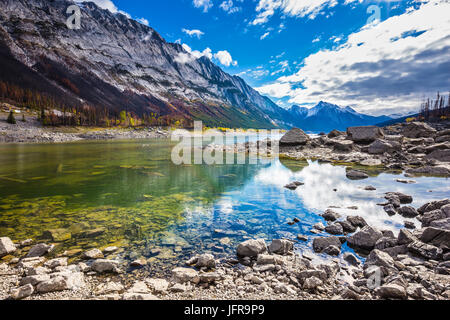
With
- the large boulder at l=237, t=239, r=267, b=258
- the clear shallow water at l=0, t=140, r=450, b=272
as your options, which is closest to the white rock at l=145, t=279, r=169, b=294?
the clear shallow water at l=0, t=140, r=450, b=272

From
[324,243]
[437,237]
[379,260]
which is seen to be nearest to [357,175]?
[437,237]

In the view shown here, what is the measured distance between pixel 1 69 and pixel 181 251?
253245mm

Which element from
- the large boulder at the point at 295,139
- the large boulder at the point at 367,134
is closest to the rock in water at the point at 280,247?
the large boulder at the point at 367,134

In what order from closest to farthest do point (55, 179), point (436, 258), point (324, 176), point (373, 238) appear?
1. point (436, 258)
2. point (373, 238)
3. point (55, 179)
4. point (324, 176)

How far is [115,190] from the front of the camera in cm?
1659

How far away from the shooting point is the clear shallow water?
8.52 meters

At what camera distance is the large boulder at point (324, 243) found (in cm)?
773

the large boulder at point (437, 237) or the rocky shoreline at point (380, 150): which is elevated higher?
the rocky shoreline at point (380, 150)

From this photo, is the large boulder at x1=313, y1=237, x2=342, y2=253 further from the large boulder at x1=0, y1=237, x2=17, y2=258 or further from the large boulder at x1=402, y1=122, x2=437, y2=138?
the large boulder at x1=402, y1=122, x2=437, y2=138

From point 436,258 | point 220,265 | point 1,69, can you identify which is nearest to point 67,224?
point 220,265

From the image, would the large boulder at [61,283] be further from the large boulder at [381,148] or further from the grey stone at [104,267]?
the large boulder at [381,148]

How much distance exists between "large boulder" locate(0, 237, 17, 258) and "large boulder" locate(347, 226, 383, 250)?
12686 millimetres

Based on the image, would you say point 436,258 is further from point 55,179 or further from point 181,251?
point 55,179

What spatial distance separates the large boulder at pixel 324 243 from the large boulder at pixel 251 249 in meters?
2.04
